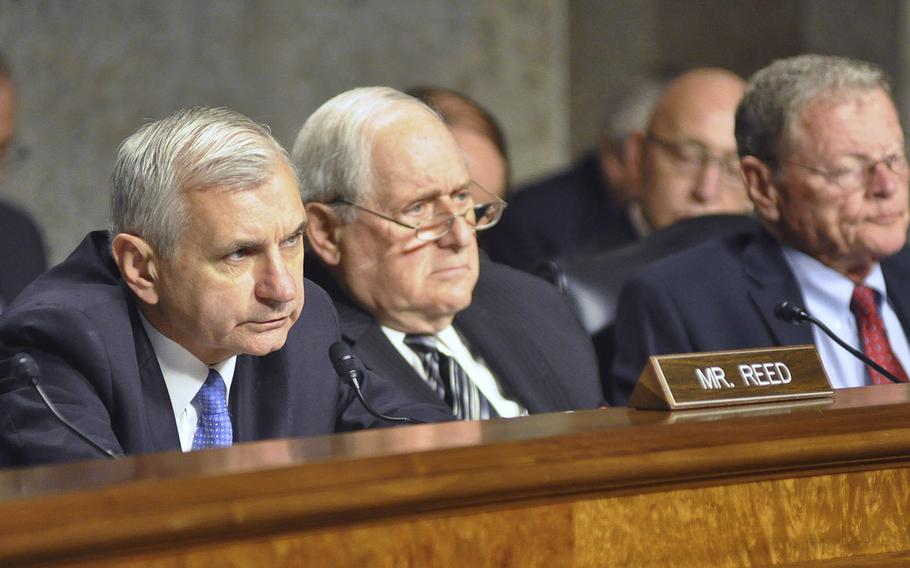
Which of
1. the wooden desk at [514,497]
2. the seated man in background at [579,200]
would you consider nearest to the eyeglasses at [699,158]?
the seated man in background at [579,200]

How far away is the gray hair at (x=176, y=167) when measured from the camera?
2.31 meters

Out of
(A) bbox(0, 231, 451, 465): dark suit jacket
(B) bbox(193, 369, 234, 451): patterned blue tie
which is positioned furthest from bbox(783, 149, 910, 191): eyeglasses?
(B) bbox(193, 369, 234, 451): patterned blue tie

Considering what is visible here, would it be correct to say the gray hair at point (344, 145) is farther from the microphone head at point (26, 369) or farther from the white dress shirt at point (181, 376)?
the microphone head at point (26, 369)

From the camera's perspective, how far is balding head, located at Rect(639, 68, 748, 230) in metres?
4.68

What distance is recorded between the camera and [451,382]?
3.02m

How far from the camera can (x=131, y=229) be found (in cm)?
236

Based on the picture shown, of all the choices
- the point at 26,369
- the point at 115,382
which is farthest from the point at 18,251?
the point at 26,369

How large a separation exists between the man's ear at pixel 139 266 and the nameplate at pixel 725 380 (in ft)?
2.55

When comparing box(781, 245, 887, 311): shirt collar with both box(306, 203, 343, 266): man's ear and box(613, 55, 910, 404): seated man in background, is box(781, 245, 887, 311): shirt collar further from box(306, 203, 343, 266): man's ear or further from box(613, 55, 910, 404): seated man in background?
box(306, 203, 343, 266): man's ear

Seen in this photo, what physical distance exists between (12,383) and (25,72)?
12.5ft

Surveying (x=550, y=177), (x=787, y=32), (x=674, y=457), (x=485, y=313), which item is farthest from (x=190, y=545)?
(x=787, y=32)

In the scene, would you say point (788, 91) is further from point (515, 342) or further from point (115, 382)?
point (115, 382)

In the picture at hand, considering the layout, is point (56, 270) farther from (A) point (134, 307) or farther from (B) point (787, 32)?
(B) point (787, 32)

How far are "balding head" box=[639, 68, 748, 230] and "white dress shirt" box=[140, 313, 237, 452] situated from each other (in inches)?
99.8
